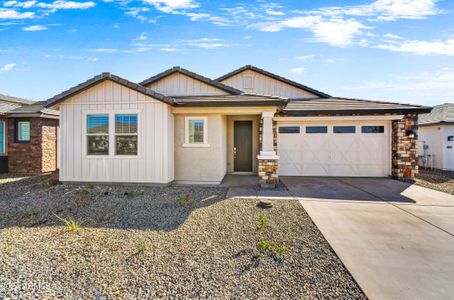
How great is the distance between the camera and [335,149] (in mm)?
10445

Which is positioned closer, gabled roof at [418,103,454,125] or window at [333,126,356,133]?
window at [333,126,356,133]

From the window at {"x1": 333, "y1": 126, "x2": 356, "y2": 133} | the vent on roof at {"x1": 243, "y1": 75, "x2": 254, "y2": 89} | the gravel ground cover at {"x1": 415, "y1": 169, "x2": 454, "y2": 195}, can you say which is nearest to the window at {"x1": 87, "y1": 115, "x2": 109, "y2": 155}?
the vent on roof at {"x1": 243, "y1": 75, "x2": 254, "y2": 89}

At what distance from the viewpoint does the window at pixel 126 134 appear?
25.9ft

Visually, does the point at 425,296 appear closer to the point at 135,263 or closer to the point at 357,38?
the point at 135,263

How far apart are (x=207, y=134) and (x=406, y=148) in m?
8.41

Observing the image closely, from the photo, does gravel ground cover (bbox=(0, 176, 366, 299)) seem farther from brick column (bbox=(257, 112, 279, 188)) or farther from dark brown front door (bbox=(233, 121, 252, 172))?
dark brown front door (bbox=(233, 121, 252, 172))

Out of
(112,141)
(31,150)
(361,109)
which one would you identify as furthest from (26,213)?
(361,109)

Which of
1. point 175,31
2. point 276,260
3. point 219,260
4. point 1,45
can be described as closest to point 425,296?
point 276,260

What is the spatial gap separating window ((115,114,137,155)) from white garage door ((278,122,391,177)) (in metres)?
6.34

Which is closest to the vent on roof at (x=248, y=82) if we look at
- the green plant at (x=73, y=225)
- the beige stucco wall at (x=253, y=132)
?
the beige stucco wall at (x=253, y=132)

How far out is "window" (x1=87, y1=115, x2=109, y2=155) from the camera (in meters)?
7.98

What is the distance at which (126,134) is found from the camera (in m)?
7.91

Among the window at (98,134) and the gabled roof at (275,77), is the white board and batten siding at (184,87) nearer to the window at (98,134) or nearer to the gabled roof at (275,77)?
the window at (98,134)

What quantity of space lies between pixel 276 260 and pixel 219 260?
82 cm
